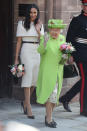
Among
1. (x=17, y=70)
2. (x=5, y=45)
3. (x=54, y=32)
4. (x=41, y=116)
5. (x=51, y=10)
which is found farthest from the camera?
(x=5, y=45)

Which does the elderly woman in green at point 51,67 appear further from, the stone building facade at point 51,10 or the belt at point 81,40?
the stone building facade at point 51,10

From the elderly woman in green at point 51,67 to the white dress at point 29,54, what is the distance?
49cm

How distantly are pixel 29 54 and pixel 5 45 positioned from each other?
187cm

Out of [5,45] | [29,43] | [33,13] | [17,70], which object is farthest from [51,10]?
[17,70]

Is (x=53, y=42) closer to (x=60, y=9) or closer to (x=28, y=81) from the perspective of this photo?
(x=28, y=81)

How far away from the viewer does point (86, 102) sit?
763 centimetres

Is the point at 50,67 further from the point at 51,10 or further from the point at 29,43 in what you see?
the point at 51,10

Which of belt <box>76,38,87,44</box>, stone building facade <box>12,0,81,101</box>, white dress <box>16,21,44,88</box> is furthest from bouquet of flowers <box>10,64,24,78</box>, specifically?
stone building facade <box>12,0,81,101</box>

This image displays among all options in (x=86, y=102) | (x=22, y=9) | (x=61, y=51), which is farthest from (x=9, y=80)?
(x=61, y=51)

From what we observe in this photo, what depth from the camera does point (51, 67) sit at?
679 centimetres

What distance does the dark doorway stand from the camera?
29.4ft

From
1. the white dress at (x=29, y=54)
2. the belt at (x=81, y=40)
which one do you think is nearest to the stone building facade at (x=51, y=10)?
the belt at (x=81, y=40)

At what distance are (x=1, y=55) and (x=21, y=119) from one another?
6.88 ft

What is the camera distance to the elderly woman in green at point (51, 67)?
673 centimetres
